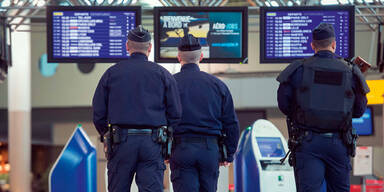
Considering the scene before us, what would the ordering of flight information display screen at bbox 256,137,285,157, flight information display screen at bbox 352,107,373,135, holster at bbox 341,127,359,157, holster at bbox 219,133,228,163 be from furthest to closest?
flight information display screen at bbox 352,107,373,135, flight information display screen at bbox 256,137,285,157, holster at bbox 219,133,228,163, holster at bbox 341,127,359,157

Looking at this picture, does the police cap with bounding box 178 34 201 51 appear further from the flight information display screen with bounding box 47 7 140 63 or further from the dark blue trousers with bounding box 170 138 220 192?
the flight information display screen with bounding box 47 7 140 63

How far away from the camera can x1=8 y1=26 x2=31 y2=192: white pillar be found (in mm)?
17508

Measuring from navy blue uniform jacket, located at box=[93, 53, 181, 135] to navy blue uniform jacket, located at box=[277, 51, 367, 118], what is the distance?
76 cm

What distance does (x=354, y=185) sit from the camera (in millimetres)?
16609

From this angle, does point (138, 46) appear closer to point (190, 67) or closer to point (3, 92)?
point (190, 67)

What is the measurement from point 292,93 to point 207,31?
120 inches

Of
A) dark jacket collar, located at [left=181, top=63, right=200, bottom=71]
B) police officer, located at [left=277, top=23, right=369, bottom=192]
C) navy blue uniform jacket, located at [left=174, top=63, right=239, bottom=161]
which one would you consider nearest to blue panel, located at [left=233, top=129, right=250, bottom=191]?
navy blue uniform jacket, located at [left=174, top=63, right=239, bottom=161]

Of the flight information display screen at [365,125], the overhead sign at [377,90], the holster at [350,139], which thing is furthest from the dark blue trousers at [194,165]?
the flight information display screen at [365,125]

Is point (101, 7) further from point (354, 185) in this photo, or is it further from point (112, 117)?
point (354, 185)

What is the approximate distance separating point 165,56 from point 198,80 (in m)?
2.31

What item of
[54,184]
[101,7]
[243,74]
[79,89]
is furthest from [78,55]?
[79,89]

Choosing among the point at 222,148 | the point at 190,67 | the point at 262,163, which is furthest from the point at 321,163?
the point at 262,163

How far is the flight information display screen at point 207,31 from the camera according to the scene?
25.8 ft

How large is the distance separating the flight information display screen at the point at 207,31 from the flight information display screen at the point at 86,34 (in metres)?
0.38
